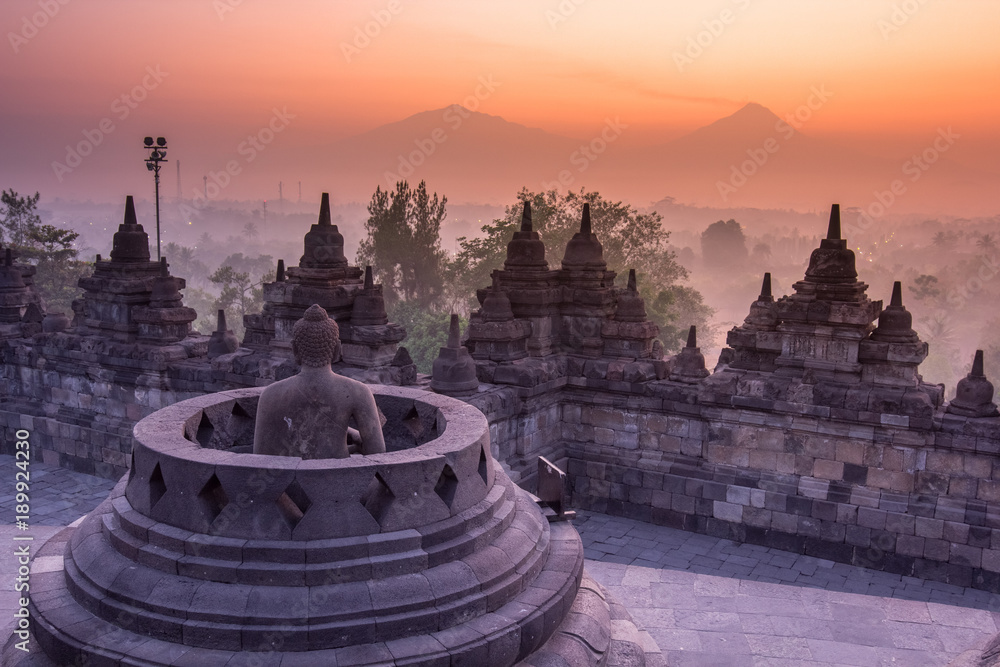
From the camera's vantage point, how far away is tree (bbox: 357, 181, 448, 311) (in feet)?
165

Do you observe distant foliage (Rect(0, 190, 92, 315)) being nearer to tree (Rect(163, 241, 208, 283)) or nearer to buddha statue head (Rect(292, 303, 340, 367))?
buddha statue head (Rect(292, 303, 340, 367))

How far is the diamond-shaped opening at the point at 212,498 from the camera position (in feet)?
15.6

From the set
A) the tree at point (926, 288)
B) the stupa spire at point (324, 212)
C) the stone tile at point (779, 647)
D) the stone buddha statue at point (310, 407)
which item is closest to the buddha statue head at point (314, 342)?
the stone buddha statue at point (310, 407)

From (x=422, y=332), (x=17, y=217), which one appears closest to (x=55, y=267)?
(x=17, y=217)

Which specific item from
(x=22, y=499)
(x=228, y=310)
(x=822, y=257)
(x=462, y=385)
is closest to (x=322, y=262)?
(x=462, y=385)

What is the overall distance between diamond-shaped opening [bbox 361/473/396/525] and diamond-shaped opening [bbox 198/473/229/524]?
0.83 m

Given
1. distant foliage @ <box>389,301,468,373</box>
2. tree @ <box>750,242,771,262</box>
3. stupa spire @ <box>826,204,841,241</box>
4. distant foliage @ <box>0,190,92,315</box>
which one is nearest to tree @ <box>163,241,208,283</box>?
distant foliage @ <box>0,190,92,315</box>

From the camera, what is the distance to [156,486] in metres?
5.00

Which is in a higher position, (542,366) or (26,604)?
(542,366)

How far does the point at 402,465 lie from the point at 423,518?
0.36m

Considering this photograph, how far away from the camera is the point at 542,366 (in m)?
11.3

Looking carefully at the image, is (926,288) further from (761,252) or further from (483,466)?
(483,466)

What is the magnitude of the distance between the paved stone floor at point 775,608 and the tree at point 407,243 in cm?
4142

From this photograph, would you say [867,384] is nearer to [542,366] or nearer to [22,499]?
[542,366]
